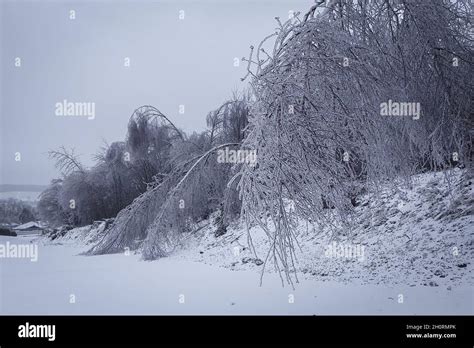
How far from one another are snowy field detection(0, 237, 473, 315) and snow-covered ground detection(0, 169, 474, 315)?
0.01 meters

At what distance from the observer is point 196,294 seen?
5.61m

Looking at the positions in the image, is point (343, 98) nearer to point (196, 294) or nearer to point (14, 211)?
point (196, 294)

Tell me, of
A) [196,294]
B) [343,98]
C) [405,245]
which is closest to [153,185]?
[196,294]

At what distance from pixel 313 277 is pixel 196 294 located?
1.83 meters

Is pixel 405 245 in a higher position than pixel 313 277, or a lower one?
higher

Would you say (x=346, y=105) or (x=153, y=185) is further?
(x=153, y=185)

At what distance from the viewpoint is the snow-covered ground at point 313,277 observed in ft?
15.7

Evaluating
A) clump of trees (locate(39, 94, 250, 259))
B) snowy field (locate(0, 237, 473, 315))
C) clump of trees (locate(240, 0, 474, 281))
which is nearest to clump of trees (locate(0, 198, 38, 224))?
clump of trees (locate(39, 94, 250, 259))

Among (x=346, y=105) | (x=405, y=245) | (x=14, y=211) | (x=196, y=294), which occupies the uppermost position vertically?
(x=346, y=105)

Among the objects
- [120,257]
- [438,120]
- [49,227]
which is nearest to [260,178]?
[438,120]

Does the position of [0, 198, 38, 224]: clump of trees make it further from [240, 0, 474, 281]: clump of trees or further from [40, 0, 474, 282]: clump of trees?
[240, 0, 474, 281]: clump of trees

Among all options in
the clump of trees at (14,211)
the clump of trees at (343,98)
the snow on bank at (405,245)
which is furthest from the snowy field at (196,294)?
the clump of trees at (14,211)
